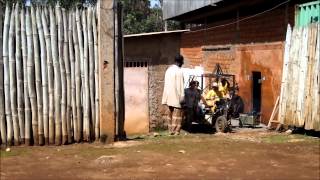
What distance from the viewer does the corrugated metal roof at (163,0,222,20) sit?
17.8 metres

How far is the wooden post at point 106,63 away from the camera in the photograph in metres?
7.80

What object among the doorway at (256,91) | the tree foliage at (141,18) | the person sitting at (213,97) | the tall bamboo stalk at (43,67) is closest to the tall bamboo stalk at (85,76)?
the tall bamboo stalk at (43,67)

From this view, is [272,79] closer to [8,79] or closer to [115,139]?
[115,139]

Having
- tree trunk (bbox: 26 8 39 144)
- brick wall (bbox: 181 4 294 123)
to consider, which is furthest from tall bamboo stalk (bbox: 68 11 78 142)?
brick wall (bbox: 181 4 294 123)

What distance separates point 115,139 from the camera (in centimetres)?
812

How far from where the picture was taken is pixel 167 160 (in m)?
6.89

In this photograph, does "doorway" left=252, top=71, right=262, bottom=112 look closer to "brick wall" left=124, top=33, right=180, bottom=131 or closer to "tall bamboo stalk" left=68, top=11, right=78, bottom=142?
"brick wall" left=124, top=33, right=180, bottom=131

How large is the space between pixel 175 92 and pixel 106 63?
112 inches

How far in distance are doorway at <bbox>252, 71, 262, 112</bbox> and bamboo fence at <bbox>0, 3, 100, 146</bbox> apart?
691cm

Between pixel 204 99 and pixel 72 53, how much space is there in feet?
15.3

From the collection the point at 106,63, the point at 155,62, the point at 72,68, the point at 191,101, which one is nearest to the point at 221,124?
the point at 191,101

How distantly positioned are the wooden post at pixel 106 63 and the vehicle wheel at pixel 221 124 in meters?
3.87

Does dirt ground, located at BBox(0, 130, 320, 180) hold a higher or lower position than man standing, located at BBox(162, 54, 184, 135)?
lower

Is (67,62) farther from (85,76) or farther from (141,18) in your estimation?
(141,18)
